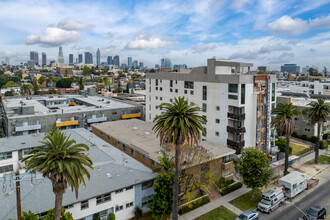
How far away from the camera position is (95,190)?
30.3 m

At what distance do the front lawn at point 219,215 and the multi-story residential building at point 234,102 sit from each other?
1624 centimetres

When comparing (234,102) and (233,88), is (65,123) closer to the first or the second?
(234,102)

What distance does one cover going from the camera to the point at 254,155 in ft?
125

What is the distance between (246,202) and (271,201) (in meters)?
4.12

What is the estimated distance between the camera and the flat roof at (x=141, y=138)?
42.7m

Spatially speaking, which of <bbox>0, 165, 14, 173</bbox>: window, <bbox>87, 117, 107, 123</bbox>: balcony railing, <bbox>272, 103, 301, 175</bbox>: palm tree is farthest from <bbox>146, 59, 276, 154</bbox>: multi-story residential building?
<bbox>0, 165, 14, 173</bbox>: window

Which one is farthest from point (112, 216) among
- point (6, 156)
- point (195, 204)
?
point (6, 156)

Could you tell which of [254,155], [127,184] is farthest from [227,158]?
[127,184]

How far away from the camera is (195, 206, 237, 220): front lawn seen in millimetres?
34094

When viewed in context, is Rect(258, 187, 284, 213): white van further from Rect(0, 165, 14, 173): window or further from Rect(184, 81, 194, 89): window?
Rect(0, 165, 14, 173): window

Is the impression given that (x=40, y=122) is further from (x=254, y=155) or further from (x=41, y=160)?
(x=254, y=155)

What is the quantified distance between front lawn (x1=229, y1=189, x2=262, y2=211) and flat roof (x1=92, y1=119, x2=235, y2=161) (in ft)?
24.9

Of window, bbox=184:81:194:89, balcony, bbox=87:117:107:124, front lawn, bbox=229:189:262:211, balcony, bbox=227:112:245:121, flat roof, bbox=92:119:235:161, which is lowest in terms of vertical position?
front lawn, bbox=229:189:262:211

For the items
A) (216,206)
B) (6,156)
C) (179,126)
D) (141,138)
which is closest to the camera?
(179,126)
